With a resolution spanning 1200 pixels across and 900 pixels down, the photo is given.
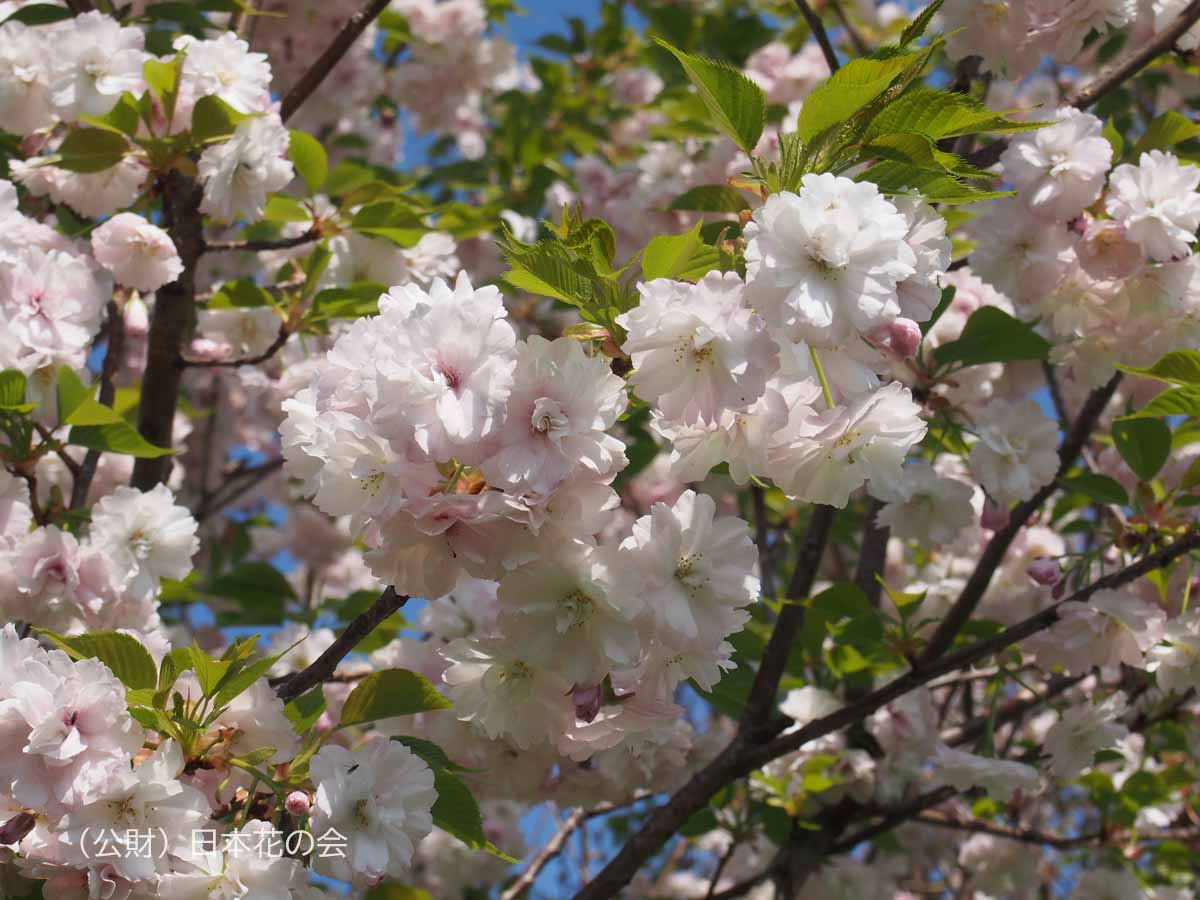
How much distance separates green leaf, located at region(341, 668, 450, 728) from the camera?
156 cm

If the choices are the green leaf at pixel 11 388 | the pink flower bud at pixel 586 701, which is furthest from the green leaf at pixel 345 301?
the pink flower bud at pixel 586 701

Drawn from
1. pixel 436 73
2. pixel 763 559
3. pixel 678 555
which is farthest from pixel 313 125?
pixel 678 555

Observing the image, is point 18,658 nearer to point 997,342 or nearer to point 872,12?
point 997,342

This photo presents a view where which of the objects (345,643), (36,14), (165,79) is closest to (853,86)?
(345,643)

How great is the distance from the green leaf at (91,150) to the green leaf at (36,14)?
42 centimetres

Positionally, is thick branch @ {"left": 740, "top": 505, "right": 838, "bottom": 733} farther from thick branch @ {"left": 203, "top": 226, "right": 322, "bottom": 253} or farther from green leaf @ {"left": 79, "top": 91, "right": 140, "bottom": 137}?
green leaf @ {"left": 79, "top": 91, "right": 140, "bottom": 137}

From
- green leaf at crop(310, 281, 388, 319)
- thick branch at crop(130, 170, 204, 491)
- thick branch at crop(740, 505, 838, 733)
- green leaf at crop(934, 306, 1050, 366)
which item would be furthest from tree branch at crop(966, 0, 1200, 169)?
thick branch at crop(130, 170, 204, 491)

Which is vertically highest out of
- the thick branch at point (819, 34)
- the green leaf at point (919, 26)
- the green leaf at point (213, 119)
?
the green leaf at point (919, 26)

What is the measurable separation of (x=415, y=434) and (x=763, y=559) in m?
2.18

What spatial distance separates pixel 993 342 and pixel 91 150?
1.69 metres

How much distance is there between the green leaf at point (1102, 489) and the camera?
2055 mm

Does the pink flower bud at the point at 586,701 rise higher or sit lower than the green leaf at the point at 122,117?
higher

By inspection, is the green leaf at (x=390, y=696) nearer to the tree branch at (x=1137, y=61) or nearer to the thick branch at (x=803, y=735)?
the thick branch at (x=803, y=735)

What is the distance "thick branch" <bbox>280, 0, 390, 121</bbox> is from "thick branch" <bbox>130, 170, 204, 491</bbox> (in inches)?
12.3
